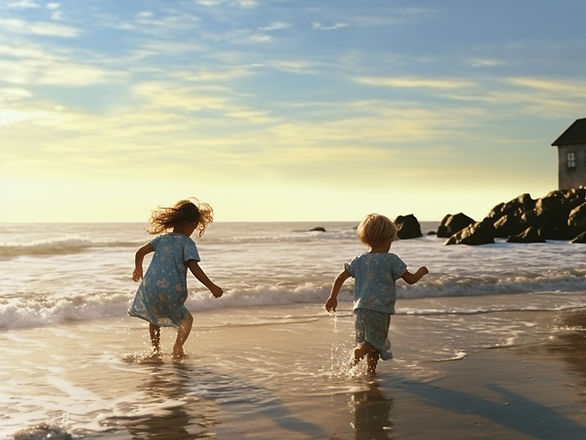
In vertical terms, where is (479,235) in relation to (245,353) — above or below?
above

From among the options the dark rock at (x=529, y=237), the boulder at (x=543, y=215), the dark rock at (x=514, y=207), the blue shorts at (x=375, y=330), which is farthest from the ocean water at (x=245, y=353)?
the dark rock at (x=514, y=207)

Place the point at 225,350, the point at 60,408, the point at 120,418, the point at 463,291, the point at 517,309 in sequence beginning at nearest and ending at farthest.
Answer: the point at 120,418, the point at 60,408, the point at 225,350, the point at 517,309, the point at 463,291

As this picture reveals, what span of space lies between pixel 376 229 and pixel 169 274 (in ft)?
7.00

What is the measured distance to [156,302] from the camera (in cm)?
697

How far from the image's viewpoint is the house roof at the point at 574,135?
161 ft

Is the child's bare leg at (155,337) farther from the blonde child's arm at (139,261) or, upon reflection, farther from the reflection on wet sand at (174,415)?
the reflection on wet sand at (174,415)

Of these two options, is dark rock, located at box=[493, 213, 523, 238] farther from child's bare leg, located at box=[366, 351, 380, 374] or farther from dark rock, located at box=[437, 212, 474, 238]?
child's bare leg, located at box=[366, 351, 380, 374]

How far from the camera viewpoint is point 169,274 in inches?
275

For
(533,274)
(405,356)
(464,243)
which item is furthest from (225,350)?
(464,243)

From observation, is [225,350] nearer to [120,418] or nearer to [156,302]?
[156,302]

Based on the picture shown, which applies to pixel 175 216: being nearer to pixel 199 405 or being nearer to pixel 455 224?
pixel 199 405

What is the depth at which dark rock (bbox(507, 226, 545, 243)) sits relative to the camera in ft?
112

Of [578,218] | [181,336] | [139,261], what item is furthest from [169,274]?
[578,218]

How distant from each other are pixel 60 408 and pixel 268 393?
1.53m
